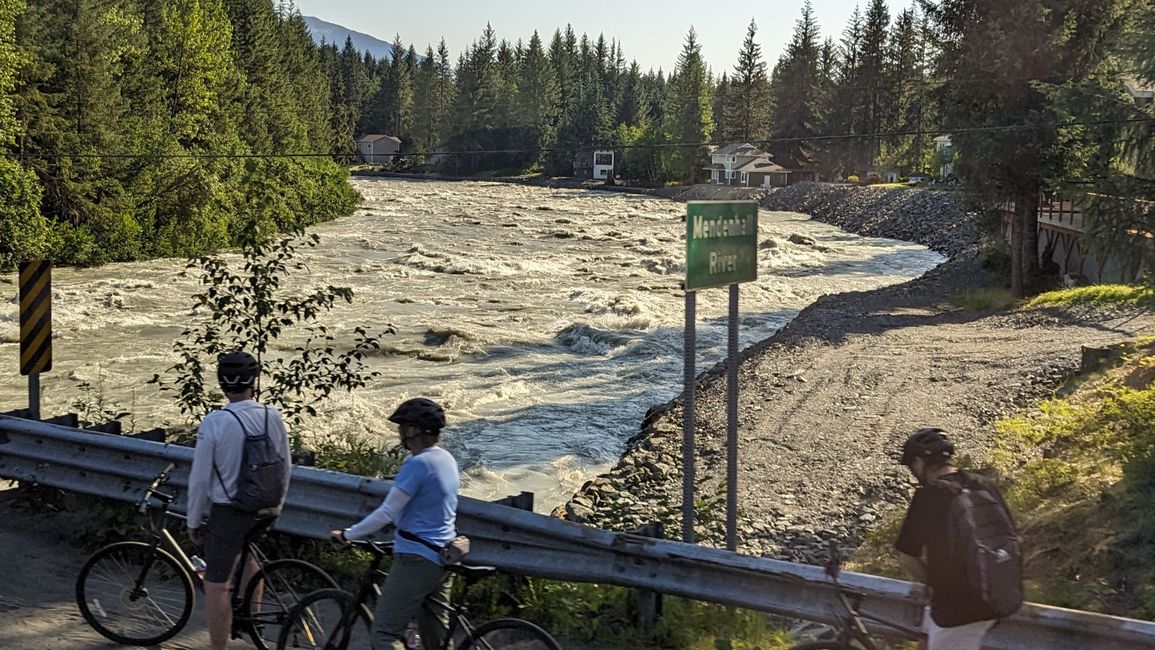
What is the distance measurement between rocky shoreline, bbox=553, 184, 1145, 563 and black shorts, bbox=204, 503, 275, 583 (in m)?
4.68

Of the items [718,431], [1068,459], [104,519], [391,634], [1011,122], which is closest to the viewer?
[391,634]

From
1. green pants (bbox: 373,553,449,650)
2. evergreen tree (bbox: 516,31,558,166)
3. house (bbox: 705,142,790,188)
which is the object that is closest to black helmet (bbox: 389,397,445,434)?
green pants (bbox: 373,553,449,650)

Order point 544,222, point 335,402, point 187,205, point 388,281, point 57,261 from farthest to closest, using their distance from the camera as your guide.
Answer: point 544,222, point 187,205, point 57,261, point 388,281, point 335,402

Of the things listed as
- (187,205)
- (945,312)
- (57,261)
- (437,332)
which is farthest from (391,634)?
(187,205)

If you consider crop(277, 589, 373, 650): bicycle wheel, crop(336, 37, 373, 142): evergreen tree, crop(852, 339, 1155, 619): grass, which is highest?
crop(336, 37, 373, 142): evergreen tree

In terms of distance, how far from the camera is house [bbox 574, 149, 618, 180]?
133 metres

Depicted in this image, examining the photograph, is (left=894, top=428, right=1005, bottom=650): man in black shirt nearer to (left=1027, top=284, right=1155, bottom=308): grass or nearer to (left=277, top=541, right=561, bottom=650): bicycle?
(left=277, top=541, right=561, bottom=650): bicycle

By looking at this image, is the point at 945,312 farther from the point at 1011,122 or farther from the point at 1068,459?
the point at 1068,459

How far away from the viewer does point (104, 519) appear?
848 cm

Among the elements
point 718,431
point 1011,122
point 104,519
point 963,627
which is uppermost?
point 1011,122

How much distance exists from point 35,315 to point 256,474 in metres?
4.94

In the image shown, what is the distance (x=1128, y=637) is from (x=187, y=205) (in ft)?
155

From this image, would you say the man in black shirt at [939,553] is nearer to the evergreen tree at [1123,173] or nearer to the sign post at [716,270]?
the sign post at [716,270]

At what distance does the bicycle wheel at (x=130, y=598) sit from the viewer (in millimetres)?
6652
